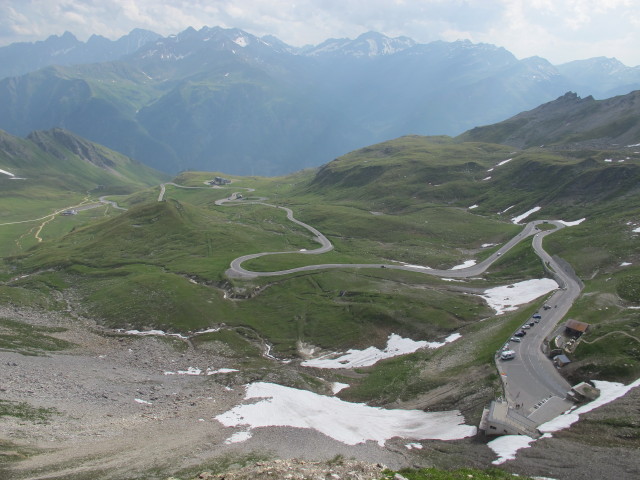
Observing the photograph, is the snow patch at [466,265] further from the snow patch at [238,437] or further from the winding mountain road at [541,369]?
the snow patch at [238,437]

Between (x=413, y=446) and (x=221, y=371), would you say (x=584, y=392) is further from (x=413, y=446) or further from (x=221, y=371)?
(x=221, y=371)

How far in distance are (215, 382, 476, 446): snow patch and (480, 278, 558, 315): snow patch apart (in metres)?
43.8

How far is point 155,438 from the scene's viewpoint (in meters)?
46.8

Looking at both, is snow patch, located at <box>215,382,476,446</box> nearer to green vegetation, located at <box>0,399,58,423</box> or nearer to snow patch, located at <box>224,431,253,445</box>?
snow patch, located at <box>224,431,253,445</box>

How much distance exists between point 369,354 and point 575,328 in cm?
3455

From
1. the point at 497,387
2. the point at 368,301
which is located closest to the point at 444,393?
the point at 497,387

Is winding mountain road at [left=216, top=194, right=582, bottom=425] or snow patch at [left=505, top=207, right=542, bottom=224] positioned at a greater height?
snow patch at [left=505, top=207, right=542, bottom=224]

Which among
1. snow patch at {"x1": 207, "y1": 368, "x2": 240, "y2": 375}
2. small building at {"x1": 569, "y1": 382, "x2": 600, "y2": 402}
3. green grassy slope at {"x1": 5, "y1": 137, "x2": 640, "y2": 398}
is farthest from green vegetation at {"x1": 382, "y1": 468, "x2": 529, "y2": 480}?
snow patch at {"x1": 207, "y1": 368, "x2": 240, "y2": 375}

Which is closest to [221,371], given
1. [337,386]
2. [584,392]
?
[337,386]

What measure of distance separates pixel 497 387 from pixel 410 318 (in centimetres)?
3857

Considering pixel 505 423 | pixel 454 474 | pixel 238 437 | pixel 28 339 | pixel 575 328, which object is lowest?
pixel 238 437

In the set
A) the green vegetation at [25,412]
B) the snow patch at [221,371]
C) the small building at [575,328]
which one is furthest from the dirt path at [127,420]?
the small building at [575,328]

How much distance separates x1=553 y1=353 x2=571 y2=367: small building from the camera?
58075mm

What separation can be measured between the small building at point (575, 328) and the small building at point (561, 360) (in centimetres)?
660
